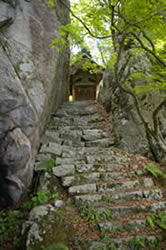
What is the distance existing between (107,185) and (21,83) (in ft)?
13.2

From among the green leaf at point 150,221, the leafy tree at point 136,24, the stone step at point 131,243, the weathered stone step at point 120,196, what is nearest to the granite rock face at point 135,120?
the leafy tree at point 136,24

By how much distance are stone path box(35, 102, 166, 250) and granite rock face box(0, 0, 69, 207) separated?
1081mm

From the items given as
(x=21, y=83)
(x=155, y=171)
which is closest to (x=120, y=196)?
(x=155, y=171)

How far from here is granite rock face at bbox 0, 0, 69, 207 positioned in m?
3.92

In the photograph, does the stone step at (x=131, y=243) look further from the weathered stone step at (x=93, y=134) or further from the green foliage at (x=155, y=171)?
the weathered stone step at (x=93, y=134)

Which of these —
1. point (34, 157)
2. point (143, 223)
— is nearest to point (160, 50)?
point (143, 223)

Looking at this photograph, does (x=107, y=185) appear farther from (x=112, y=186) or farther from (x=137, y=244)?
(x=137, y=244)

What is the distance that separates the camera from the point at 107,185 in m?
3.97

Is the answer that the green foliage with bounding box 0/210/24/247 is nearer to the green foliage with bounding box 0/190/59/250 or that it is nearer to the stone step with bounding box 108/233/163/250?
the green foliage with bounding box 0/190/59/250

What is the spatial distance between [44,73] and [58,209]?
4633 mm

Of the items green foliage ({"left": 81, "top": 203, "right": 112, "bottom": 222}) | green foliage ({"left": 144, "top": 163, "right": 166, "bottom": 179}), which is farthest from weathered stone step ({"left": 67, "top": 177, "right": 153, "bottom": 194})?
green foliage ({"left": 81, "top": 203, "right": 112, "bottom": 222})

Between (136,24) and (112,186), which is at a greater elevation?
(136,24)

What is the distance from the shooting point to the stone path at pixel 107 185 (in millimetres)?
2980

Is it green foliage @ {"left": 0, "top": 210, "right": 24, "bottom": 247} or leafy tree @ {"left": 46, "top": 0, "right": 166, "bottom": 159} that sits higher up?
leafy tree @ {"left": 46, "top": 0, "right": 166, "bottom": 159}
